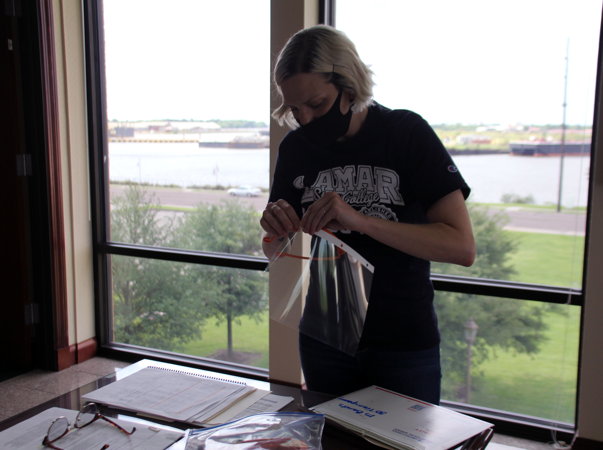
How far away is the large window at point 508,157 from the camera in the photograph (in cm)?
233

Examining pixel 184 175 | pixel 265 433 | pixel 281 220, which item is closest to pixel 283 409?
pixel 265 433

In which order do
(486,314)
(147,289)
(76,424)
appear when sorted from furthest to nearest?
(147,289) < (486,314) < (76,424)

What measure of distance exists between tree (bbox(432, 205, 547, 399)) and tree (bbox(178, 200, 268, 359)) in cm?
105

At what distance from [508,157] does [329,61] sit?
149 cm

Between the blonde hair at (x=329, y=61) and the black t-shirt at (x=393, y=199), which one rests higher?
the blonde hair at (x=329, y=61)

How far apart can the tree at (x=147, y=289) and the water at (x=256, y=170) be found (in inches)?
7.3

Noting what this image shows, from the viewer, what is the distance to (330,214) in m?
1.18

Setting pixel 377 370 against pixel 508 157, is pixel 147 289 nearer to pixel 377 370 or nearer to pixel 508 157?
pixel 508 157

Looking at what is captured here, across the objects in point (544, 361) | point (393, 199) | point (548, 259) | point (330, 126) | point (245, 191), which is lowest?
point (544, 361)

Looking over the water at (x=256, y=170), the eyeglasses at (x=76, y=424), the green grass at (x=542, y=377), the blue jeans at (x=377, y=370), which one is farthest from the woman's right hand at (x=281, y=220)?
the green grass at (x=542, y=377)

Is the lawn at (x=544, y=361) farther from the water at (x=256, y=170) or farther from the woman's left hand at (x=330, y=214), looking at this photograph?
the woman's left hand at (x=330, y=214)

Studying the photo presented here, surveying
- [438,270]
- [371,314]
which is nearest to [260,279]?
[438,270]

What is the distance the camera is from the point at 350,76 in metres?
1.31

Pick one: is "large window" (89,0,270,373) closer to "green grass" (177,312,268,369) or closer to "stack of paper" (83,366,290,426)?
"green grass" (177,312,268,369)
